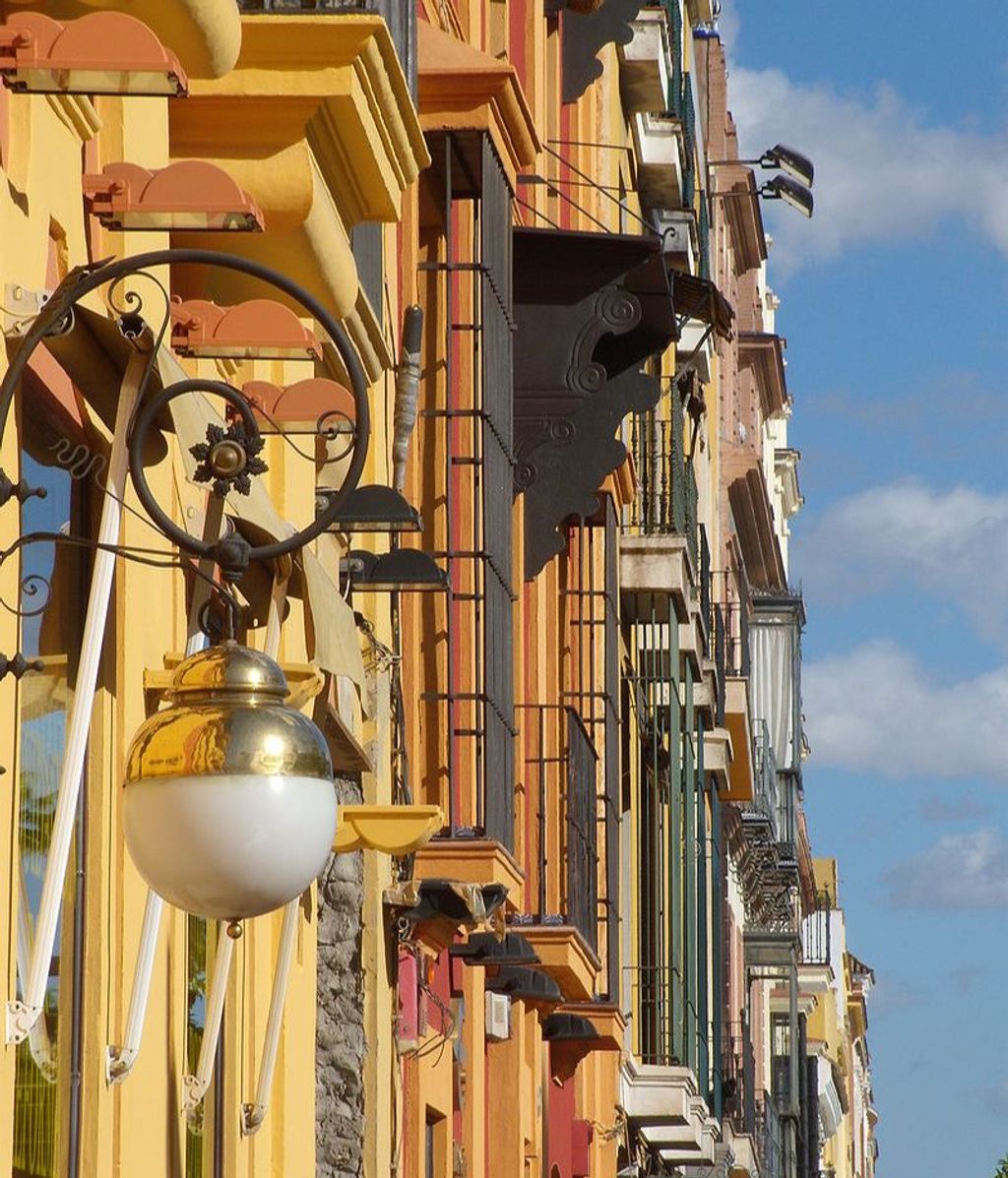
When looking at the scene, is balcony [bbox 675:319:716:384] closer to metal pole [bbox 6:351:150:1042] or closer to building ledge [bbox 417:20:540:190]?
building ledge [bbox 417:20:540:190]

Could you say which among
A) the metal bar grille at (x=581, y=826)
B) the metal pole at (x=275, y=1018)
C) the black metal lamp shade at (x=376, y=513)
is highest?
the metal bar grille at (x=581, y=826)

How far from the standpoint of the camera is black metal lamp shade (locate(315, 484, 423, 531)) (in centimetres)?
1167

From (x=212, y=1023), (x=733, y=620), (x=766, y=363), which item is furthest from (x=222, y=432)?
(x=766, y=363)

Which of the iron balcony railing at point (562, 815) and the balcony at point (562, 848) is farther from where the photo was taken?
the iron balcony railing at point (562, 815)

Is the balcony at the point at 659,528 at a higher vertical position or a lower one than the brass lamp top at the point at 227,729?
higher

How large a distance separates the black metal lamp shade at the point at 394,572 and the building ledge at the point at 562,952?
4882mm

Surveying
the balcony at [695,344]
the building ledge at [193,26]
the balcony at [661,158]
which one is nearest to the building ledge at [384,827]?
the building ledge at [193,26]

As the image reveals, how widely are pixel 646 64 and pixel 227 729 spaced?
20888mm

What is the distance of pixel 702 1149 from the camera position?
28.2 meters

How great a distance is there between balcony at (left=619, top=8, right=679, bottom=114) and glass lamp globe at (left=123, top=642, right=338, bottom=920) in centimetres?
2004

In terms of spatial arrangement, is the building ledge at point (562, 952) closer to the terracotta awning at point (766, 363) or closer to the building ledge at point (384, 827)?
the building ledge at point (384, 827)

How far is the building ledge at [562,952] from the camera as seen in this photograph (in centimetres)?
1742

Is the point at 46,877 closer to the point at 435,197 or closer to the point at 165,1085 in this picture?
the point at 165,1085

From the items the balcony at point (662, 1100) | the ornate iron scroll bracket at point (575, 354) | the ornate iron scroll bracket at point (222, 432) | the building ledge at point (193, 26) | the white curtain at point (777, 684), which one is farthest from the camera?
the white curtain at point (777, 684)
